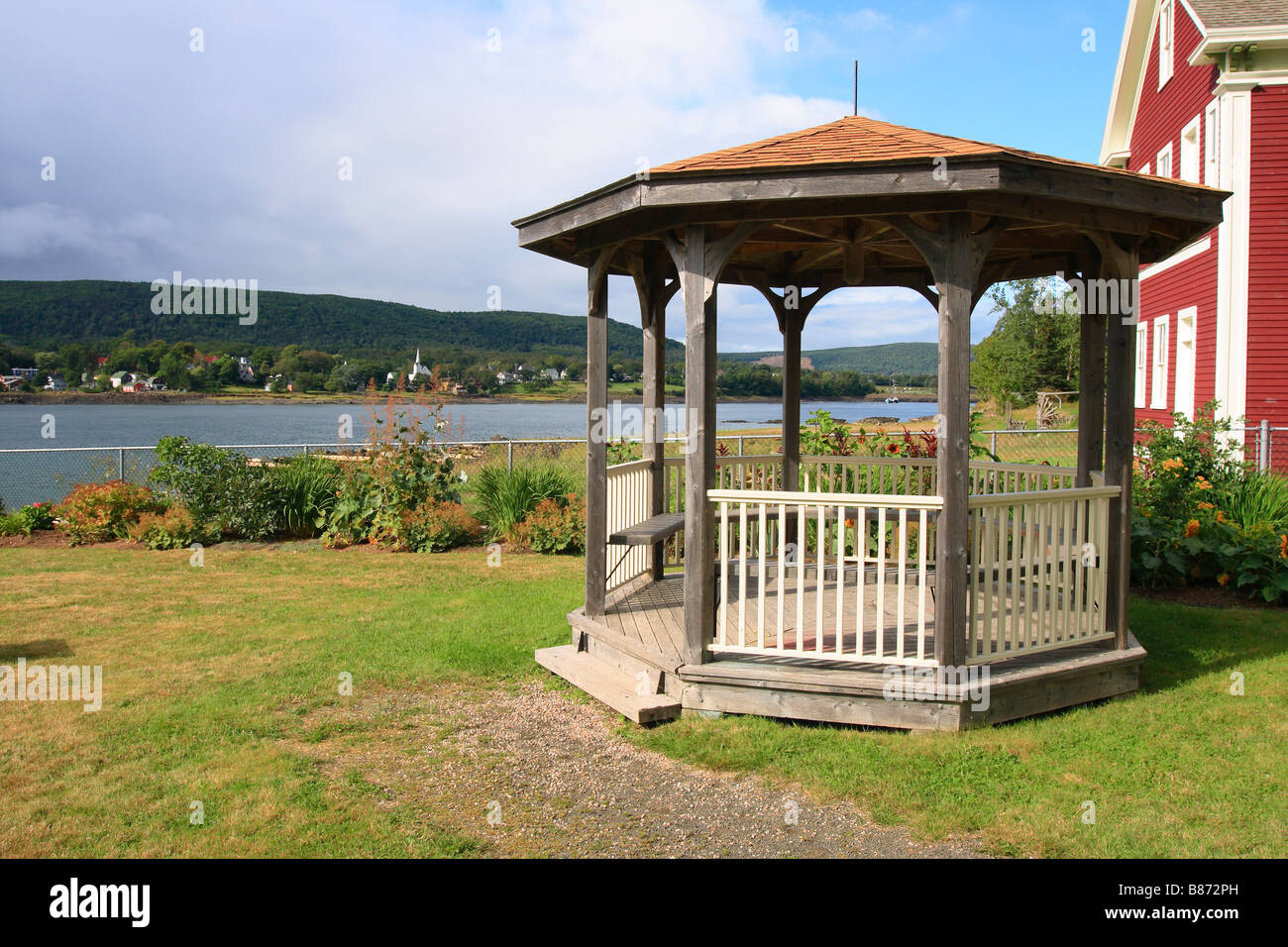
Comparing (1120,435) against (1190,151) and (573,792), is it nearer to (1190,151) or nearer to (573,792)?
(573,792)

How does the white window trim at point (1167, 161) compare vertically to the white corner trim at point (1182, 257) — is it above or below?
above

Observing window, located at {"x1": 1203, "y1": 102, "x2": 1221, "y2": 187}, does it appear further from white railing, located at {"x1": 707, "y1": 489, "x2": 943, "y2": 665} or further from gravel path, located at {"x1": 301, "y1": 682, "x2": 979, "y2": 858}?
gravel path, located at {"x1": 301, "y1": 682, "x2": 979, "y2": 858}

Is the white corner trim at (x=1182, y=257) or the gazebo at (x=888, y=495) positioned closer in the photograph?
the gazebo at (x=888, y=495)

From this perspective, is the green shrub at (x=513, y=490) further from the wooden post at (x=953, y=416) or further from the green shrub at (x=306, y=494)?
the wooden post at (x=953, y=416)

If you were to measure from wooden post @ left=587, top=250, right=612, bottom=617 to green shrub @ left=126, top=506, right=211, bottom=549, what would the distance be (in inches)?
304

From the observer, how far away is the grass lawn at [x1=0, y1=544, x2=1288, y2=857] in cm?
394

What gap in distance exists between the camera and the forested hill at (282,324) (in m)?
44.9

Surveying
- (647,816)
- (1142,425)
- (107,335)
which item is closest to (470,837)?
(647,816)

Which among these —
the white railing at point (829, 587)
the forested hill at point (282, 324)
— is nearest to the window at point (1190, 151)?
the white railing at point (829, 587)

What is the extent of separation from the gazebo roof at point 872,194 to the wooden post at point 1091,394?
2.16 feet
